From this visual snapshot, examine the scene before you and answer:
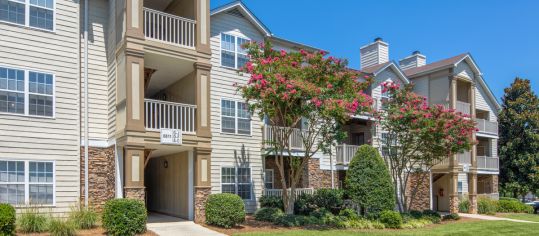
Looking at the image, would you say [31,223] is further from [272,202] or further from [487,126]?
[487,126]

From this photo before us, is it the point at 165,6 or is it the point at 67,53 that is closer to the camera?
the point at 67,53

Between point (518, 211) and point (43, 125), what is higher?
point (43, 125)

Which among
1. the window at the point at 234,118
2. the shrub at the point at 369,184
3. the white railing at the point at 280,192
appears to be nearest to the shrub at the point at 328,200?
the white railing at the point at 280,192

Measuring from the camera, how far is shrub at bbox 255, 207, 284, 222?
59.4 feet

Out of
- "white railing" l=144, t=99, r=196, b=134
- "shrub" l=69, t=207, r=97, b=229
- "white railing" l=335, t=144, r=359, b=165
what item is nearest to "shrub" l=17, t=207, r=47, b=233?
"shrub" l=69, t=207, r=97, b=229

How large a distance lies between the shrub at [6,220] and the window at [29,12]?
21.1 feet

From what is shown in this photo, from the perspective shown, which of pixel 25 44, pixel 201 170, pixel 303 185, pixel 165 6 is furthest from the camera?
pixel 303 185

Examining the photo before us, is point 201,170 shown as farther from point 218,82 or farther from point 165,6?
point 165,6

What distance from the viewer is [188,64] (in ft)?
57.2

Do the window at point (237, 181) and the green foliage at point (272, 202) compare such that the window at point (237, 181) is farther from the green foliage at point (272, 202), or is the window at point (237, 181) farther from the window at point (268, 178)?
the window at point (268, 178)

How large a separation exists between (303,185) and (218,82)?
22.6 ft

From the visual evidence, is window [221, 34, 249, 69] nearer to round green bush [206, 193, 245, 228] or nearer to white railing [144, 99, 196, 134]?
white railing [144, 99, 196, 134]

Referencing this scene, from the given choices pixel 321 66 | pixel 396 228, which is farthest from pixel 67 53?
pixel 396 228

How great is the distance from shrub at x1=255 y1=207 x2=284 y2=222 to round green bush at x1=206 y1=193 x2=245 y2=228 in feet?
6.87
